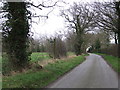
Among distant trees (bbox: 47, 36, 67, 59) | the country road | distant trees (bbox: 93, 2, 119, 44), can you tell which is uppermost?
distant trees (bbox: 93, 2, 119, 44)

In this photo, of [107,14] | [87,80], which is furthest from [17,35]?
[107,14]

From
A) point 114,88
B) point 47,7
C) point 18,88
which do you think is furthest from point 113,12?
point 18,88

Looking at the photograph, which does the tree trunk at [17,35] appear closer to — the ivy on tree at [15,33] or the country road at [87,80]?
the ivy on tree at [15,33]

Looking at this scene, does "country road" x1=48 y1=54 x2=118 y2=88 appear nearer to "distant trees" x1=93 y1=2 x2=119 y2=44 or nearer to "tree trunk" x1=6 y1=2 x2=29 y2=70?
A: "tree trunk" x1=6 y1=2 x2=29 y2=70

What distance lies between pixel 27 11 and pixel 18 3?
136 cm

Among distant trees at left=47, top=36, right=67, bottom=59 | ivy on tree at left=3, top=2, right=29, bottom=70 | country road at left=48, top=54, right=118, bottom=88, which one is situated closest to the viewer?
country road at left=48, top=54, right=118, bottom=88

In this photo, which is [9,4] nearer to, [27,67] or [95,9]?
[27,67]

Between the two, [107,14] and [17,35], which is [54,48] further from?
[17,35]

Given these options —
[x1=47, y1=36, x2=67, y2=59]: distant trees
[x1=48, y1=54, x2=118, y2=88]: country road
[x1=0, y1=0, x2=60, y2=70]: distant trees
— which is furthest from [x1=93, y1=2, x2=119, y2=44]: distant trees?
[x1=0, y1=0, x2=60, y2=70]: distant trees

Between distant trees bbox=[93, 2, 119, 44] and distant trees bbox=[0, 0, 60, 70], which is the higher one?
distant trees bbox=[93, 2, 119, 44]

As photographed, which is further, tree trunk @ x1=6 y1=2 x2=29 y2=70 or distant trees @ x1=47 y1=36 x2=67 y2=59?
distant trees @ x1=47 y1=36 x2=67 y2=59

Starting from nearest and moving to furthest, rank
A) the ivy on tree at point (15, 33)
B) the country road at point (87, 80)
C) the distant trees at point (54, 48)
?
the country road at point (87, 80) → the ivy on tree at point (15, 33) → the distant trees at point (54, 48)

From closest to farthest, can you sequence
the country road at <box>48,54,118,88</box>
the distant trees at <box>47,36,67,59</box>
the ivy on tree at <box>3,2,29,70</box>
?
the country road at <box>48,54,118,88</box>, the ivy on tree at <box>3,2,29,70</box>, the distant trees at <box>47,36,67,59</box>

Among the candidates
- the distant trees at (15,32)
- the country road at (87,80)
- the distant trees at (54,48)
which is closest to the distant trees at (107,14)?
the distant trees at (54,48)
